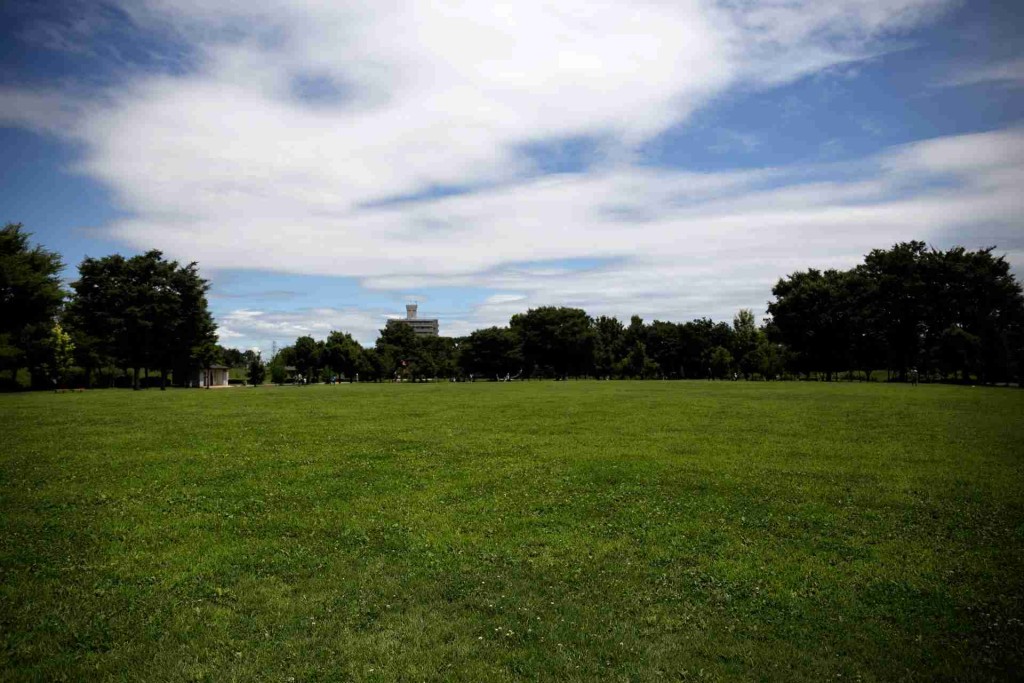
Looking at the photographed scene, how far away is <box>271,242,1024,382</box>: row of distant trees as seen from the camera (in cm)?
8956

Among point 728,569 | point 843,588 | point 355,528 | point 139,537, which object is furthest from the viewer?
point 355,528

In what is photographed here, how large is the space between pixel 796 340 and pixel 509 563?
4729 inches

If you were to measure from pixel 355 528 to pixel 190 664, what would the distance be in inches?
219

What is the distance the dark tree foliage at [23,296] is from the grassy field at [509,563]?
6889 centimetres

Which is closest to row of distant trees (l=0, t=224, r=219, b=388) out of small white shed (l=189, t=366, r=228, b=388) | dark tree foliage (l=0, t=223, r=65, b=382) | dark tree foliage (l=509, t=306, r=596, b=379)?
dark tree foliage (l=0, t=223, r=65, b=382)

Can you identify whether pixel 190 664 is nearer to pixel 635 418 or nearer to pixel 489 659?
pixel 489 659

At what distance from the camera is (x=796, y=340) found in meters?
117

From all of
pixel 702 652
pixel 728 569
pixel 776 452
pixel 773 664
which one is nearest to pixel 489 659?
pixel 702 652

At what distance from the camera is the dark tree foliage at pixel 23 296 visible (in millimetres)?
74812

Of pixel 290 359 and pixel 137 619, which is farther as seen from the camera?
pixel 290 359

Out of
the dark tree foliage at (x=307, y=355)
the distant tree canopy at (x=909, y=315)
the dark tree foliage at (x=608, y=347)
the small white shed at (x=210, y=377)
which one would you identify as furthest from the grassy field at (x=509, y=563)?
the dark tree foliage at (x=307, y=355)

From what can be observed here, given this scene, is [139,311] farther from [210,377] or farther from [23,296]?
[210,377]

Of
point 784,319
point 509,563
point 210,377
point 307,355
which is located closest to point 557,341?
point 784,319

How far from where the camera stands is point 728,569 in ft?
36.9
